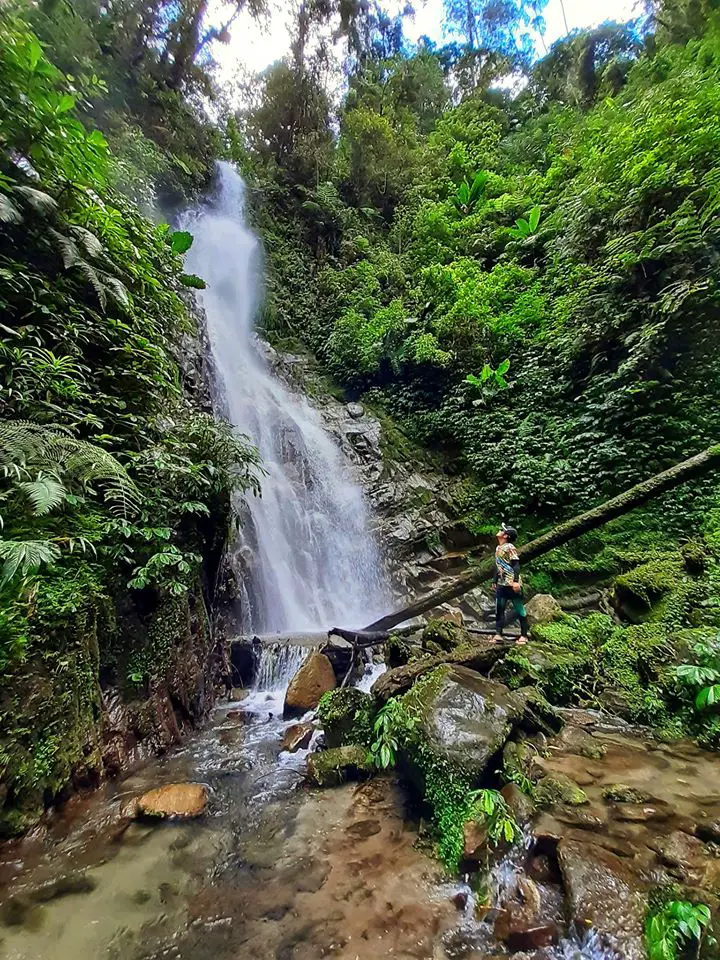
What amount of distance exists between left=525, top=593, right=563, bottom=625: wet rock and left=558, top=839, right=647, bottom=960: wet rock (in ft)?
13.3

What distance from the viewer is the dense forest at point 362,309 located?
382cm

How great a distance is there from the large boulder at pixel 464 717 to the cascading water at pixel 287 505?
524cm

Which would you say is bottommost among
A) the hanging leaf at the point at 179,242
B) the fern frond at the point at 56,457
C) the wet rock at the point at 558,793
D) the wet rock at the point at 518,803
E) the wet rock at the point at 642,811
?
the wet rock at the point at 642,811

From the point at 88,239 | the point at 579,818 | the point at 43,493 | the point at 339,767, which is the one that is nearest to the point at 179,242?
the point at 88,239

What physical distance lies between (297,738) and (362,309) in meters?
13.4

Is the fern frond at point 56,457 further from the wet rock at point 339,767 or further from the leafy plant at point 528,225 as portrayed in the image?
the leafy plant at point 528,225

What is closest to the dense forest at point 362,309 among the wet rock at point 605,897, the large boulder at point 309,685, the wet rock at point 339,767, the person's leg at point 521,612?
the person's leg at point 521,612

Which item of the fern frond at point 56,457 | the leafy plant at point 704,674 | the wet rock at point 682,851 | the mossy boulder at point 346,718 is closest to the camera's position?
the wet rock at point 682,851

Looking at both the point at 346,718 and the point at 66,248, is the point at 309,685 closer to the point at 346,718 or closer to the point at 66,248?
the point at 346,718

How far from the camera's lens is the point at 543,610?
21.5 ft

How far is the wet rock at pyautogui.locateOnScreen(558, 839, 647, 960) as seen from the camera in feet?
6.59

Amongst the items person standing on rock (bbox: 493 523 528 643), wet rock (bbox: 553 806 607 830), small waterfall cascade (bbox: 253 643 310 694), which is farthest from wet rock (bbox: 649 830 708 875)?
small waterfall cascade (bbox: 253 643 310 694)

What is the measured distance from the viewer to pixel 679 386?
8453mm

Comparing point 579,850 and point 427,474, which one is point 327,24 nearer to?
point 427,474
